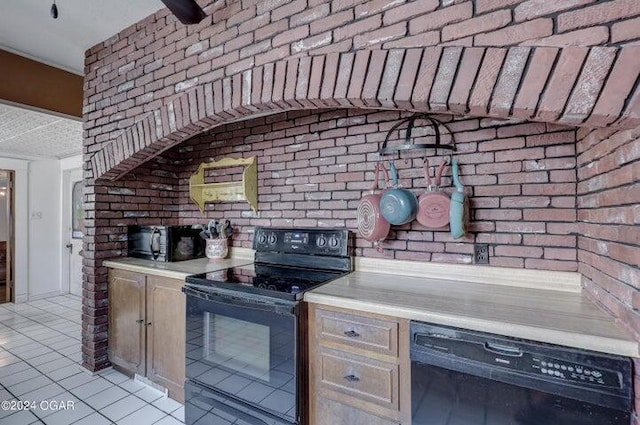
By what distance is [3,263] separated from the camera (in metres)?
6.27

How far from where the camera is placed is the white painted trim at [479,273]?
1544mm

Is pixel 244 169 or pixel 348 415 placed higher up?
pixel 244 169

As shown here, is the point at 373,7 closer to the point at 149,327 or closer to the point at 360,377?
the point at 360,377

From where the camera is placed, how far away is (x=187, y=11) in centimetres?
190

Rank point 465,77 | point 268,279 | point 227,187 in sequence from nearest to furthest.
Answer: point 465,77 < point 268,279 < point 227,187

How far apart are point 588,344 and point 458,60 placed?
102 cm

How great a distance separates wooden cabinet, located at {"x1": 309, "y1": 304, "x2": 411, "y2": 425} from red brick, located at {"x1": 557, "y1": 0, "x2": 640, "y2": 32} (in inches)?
45.6

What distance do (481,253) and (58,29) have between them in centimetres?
320

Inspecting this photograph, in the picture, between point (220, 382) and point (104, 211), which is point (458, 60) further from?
point (104, 211)

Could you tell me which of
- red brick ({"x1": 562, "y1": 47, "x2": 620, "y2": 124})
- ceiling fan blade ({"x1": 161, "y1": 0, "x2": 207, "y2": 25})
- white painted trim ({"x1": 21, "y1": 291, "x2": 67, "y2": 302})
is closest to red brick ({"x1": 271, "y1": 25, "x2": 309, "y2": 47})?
ceiling fan blade ({"x1": 161, "y1": 0, "x2": 207, "y2": 25})

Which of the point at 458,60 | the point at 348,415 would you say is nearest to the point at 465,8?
the point at 458,60

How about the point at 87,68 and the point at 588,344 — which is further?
the point at 87,68

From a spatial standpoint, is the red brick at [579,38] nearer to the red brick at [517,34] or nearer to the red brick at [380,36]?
the red brick at [517,34]

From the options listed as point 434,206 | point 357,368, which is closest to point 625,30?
point 434,206
